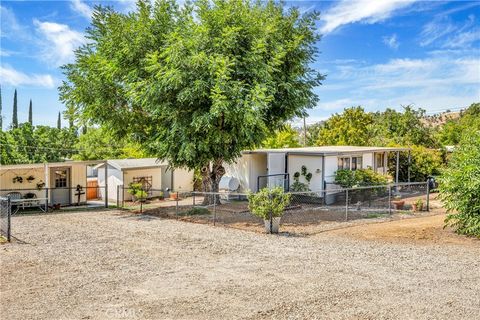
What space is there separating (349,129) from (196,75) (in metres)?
23.4

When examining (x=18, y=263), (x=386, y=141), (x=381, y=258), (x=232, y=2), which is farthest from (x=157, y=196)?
(x=386, y=141)

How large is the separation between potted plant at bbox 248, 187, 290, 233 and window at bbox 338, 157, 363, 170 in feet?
32.6

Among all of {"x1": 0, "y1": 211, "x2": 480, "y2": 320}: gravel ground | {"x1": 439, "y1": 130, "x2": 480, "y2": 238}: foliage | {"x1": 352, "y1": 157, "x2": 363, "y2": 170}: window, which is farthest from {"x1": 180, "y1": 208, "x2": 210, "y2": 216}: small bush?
{"x1": 352, "y1": 157, "x2": 363, "y2": 170}: window

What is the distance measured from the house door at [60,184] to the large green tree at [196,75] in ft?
11.6

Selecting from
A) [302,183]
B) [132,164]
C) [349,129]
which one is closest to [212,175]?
[302,183]

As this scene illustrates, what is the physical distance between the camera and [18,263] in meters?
8.62

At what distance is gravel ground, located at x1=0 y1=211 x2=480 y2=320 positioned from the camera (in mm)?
6031

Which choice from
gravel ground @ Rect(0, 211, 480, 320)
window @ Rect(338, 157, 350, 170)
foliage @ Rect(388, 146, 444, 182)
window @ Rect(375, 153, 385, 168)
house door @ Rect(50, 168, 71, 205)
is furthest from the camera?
foliage @ Rect(388, 146, 444, 182)

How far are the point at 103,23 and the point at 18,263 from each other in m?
12.1

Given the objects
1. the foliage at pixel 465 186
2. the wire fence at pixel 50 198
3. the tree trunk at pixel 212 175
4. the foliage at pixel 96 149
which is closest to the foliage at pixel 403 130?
the tree trunk at pixel 212 175

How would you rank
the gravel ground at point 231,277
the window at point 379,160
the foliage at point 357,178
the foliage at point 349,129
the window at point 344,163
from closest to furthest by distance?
1. the gravel ground at point 231,277
2. the foliage at point 357,178
3. the window at point 344,163
4. the window at point 379,160
5. the foliage at point 349,129

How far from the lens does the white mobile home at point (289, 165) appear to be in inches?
786

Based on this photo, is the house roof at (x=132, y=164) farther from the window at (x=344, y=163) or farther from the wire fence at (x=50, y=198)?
the window at (x=344, y=163)

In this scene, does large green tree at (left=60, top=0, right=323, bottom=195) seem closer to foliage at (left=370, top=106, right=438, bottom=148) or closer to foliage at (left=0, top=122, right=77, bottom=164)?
foliage at (left=370, top=106, right=438, bottom=148)
